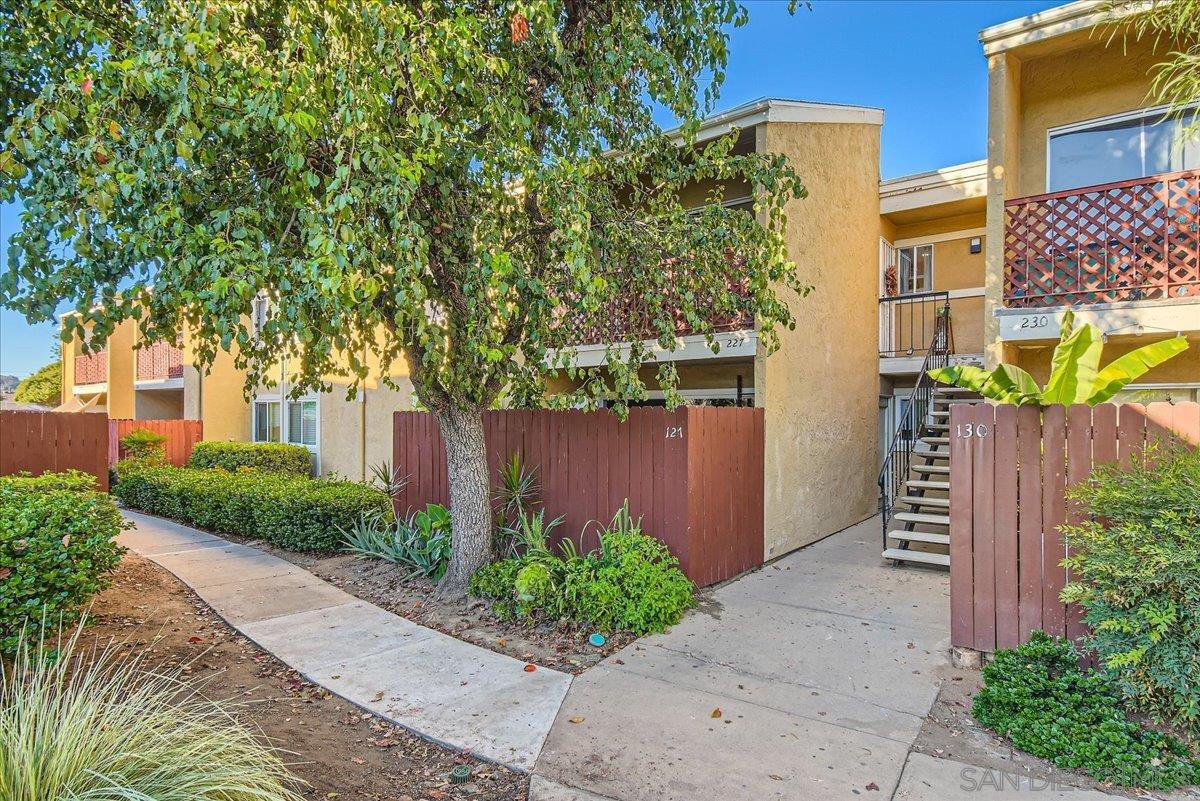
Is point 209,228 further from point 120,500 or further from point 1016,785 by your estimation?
point 120,500

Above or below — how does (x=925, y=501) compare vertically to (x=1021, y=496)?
below

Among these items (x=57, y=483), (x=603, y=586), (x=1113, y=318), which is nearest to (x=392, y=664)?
(x=603, y=586)

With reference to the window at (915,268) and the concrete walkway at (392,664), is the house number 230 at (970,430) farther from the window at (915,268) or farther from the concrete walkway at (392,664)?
→ the window at (915,268)

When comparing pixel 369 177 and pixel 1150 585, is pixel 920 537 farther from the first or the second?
pixel 369 177

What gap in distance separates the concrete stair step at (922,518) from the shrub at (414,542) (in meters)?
5.88

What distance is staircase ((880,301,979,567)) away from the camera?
26.8 ft

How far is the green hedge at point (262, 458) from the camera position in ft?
45.9

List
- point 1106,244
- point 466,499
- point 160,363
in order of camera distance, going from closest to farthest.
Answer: point 466,499 → point 1106,244 → point 160,363

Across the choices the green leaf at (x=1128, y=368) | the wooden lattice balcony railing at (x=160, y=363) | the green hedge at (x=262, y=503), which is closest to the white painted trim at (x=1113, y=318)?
the green leaf at (x=1128, y=368)

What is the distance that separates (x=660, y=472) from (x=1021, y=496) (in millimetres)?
3309

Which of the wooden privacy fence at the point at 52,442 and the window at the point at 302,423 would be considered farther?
the window at the point at 302,423

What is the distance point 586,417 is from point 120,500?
11.7 meters

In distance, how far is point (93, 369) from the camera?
23781mm

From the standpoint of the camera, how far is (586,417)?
7566 mm
